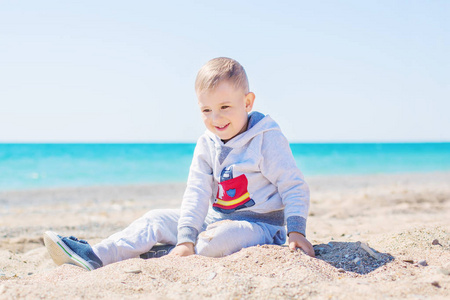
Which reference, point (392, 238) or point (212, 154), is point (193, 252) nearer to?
point (212, 154)

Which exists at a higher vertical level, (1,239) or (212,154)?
(212,154)

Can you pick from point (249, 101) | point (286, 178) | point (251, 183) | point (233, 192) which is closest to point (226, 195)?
point (233, 192)

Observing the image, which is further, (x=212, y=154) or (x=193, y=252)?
(x=212, y=154)

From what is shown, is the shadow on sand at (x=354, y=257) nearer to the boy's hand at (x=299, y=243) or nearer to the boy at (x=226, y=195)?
the boy's hand at (x=299, y=243)

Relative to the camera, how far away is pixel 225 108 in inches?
107

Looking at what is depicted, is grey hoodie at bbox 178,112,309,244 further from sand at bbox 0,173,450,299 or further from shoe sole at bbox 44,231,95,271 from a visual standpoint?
shoe sole at bbox 44,231,95,271

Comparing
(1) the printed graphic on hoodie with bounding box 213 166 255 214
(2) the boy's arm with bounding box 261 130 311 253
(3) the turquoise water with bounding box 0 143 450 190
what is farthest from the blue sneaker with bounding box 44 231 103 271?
(3) the turquoise water with bounding box 0 143 450 190

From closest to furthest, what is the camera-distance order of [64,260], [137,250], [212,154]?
1. [64,260]
2. [137,250]
3. [212,154]

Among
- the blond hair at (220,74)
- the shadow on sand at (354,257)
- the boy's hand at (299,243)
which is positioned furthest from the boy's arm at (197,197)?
the shadow on sand at (354,257)

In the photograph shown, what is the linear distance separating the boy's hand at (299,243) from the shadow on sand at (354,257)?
81 millimetres

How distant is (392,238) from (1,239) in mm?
3694

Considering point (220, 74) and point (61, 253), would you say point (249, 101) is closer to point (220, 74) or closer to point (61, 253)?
point (220, 74)

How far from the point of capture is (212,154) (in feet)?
9.93

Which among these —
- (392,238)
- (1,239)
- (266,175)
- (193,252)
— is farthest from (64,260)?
(392,238)
